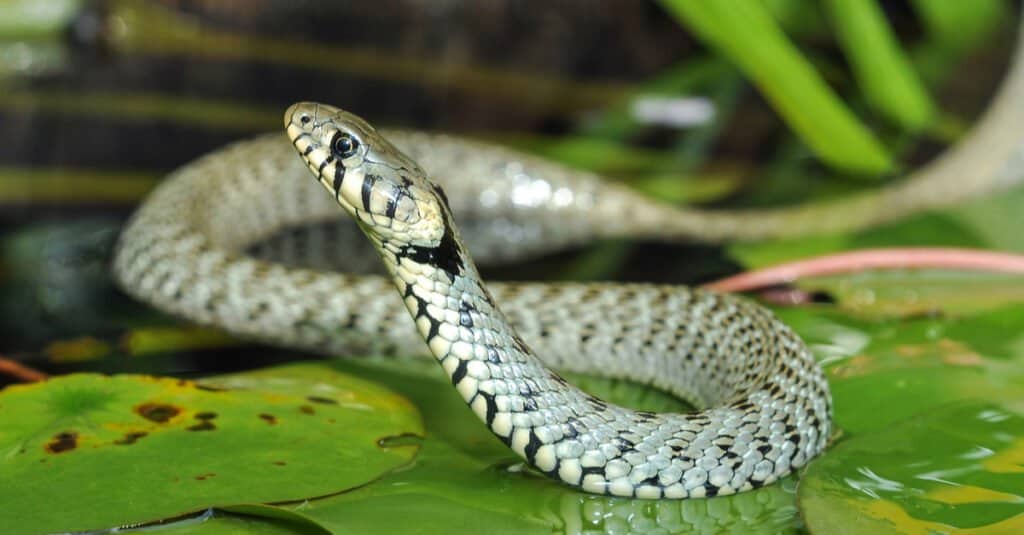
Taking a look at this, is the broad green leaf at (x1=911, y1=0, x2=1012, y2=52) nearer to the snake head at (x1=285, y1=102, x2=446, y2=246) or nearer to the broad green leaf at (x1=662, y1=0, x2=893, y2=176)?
the broad green leaf at (x1=662, y1=0, x2=893, y2=176)

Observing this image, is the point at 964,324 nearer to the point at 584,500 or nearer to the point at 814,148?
the point at 584,500

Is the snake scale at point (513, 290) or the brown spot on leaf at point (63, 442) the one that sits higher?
the snake scale at point (513, 290)

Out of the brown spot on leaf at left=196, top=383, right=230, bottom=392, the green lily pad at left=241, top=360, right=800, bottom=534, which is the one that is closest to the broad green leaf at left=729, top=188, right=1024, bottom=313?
the green lily pad at left=241, top=360, right=800, bottom=534

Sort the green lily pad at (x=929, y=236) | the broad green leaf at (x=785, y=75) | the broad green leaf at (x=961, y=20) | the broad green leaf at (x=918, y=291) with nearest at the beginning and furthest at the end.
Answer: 1. the broad green leaf at (x=918, y=291)
2. the green lily pad at (x=929, y=236)
3. the broad green leaf at (x=785, y=75)
4. the broad green leaf at (x=961, y=20)

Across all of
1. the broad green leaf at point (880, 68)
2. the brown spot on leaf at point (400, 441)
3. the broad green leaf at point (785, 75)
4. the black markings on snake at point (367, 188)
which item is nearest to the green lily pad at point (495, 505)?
the brown spot on leaf at point (400, 441)

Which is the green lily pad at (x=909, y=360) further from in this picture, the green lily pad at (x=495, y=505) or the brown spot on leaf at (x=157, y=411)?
the brown spot on leaf at (x=157, y=411)

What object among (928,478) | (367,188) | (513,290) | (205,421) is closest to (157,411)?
(205,421)

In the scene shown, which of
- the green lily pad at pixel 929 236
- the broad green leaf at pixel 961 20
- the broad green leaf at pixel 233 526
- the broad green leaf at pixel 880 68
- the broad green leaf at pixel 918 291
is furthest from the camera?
the broad green leaf at pixel 961 20
